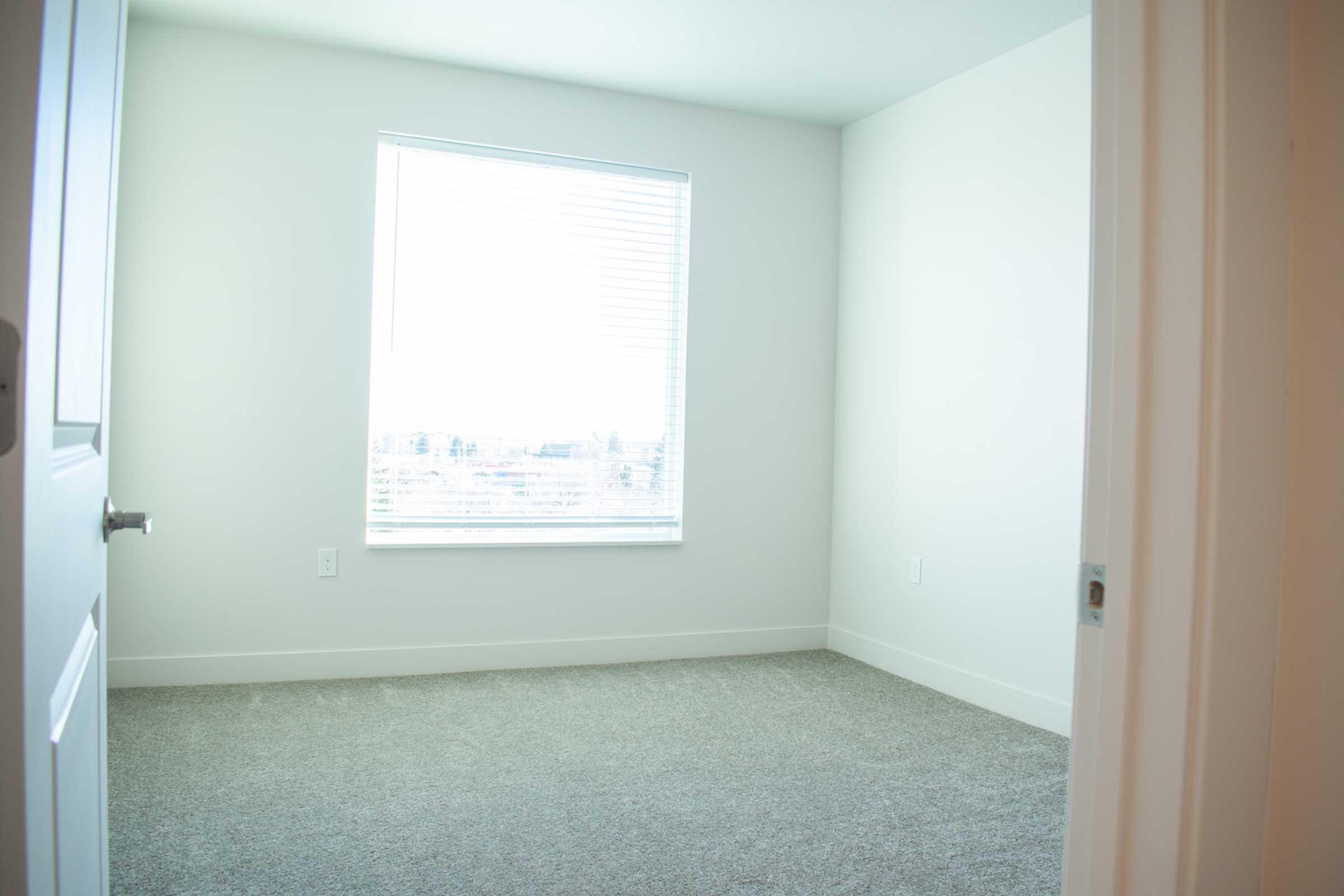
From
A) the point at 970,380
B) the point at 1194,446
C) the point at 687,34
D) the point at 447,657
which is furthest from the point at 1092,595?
the point at 447,657

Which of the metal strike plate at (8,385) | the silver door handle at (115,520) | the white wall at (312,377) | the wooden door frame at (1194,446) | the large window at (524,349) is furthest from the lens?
the large window at (524,349)

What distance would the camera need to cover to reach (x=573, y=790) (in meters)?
2.61

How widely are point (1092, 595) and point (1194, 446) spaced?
16cm

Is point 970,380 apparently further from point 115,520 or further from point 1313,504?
point 115,520

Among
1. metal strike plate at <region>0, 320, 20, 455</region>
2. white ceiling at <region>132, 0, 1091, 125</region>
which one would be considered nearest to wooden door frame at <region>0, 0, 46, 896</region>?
metal strike plate at <region>0, 320, 20, 455</region>

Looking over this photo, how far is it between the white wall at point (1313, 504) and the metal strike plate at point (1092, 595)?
0.14 m

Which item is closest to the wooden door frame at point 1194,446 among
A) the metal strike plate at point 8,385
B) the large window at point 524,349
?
the metal strike plate at point 8,385

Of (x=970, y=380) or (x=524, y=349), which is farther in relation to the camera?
(x=524, y=349)

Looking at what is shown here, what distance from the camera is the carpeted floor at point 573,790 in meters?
2.11

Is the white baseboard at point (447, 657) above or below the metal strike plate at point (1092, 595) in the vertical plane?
below

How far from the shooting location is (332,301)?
3715 millimetres

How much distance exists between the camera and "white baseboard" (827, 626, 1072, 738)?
10.8 feet

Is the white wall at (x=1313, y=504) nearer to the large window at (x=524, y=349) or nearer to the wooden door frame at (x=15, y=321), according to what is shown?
the wooden door frame at (x=15, y=321)

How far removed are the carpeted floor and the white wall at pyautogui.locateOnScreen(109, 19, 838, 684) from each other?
0.86 ft
